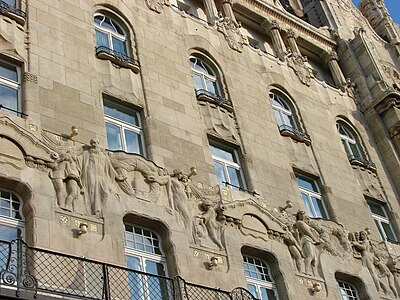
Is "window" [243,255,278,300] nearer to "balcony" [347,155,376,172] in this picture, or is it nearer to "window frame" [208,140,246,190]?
"window frame" [208,140,246,190]

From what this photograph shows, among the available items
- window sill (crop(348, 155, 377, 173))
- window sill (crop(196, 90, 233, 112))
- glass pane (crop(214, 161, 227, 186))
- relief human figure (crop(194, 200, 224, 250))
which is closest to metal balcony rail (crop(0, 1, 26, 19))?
window sill (crop(196, 90, 233, 112))

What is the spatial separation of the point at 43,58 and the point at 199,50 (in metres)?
7.68

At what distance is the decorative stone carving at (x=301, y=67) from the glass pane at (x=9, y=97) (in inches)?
561

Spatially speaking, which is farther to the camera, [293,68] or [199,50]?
[293,68]

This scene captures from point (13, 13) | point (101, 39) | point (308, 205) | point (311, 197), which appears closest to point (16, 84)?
point (13, 13)

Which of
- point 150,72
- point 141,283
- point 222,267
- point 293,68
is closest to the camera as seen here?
point 141,283

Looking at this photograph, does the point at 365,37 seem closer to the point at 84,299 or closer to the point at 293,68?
the point at 293,68

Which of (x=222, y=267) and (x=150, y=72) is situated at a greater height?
(x=150, y=72)

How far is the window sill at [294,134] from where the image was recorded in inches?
1007

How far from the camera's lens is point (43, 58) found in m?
19.4

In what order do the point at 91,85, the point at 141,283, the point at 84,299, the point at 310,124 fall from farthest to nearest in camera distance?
the point at 310,124, the point at 91,85, the point at 141,283, the point at 84,299

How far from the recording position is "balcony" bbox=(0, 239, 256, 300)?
513 inches

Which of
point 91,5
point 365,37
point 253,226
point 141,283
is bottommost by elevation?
point 141,283

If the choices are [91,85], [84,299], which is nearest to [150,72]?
[91,85]
